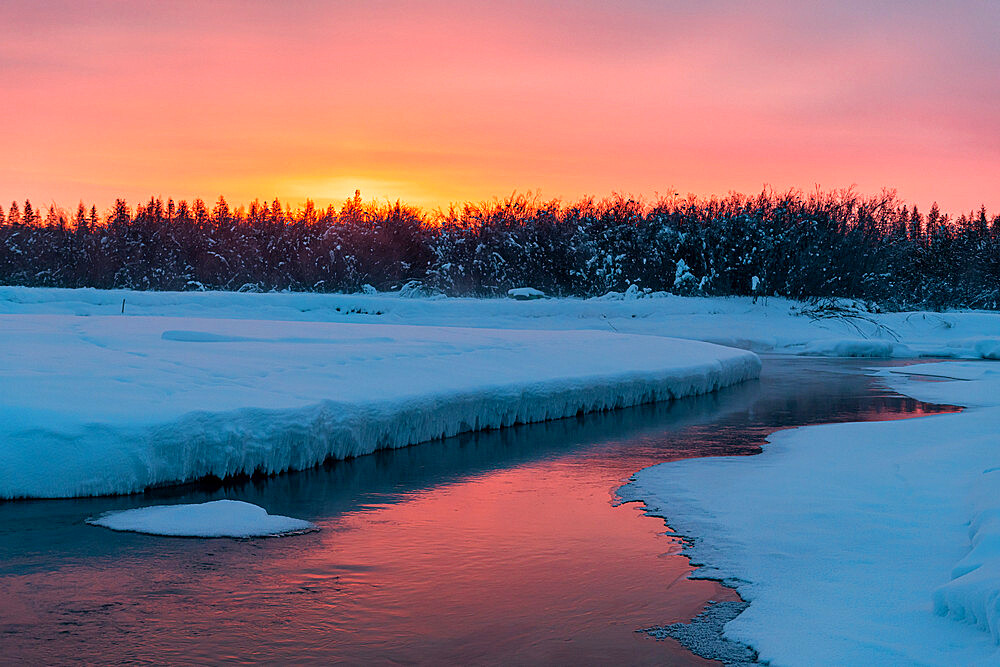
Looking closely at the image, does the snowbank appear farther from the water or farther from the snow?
the snow

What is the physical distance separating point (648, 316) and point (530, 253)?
6.34 meters

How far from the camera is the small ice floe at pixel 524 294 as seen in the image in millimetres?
26094

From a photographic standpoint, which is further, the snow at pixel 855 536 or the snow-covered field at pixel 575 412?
the snow-covered field at pixel 575 412

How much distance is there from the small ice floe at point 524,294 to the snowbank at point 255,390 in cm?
1218

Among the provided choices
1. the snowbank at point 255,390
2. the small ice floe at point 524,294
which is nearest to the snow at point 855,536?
the snowbank at point 255,390

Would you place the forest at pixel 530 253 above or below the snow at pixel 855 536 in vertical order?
above

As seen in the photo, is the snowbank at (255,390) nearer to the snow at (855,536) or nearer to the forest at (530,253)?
the snow at (855,536)

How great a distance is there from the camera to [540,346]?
41.8ft

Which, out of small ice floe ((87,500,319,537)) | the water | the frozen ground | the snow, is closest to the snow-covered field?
the snow

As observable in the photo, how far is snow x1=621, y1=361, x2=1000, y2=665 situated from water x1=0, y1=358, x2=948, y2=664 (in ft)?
1.06

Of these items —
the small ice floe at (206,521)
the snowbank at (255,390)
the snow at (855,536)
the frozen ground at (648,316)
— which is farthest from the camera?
the frozen ground at (648,316)

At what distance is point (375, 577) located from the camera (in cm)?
489

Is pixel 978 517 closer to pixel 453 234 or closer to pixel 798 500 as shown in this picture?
pixel 798 500

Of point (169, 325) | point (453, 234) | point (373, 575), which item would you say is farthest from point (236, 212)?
point (373, 575)
